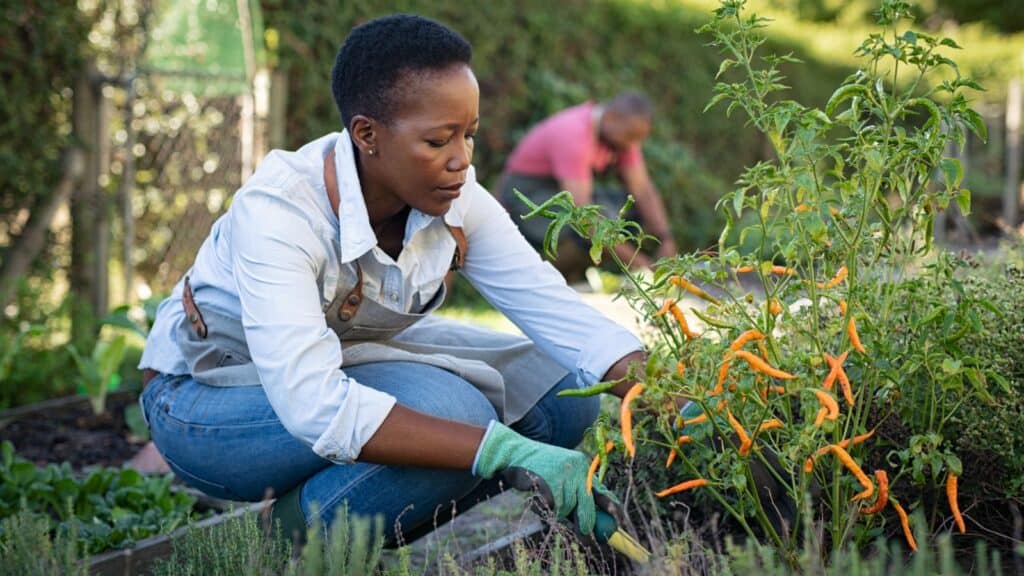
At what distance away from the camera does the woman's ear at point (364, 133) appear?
236cm

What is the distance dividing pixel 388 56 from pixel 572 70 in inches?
293

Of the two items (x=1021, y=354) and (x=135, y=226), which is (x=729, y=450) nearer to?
(x=1021, y=354)

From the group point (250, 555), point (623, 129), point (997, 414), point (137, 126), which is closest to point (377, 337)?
point (250, 555)

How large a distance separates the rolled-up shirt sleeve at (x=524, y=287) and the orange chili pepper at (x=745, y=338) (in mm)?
620

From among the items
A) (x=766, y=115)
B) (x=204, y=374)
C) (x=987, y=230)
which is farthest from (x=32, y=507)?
(x=987, y=230)

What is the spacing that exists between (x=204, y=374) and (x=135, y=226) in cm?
357

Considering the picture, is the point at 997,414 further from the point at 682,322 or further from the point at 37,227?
the point at 37,227

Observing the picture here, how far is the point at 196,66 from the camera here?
583 cm

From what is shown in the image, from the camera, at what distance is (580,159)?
7.50m

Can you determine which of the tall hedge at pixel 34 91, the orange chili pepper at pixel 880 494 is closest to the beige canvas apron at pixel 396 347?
the orange chili pepper at pixel 880 494

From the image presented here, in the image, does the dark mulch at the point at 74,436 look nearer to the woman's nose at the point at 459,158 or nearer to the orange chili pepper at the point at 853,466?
the woman's nose at the point at 459,158

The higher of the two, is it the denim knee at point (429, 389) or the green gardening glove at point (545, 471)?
the denim knee at point (429, 389)

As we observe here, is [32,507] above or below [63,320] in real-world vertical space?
below

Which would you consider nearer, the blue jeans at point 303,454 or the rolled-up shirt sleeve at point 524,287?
the blue jeans at point 303,454
